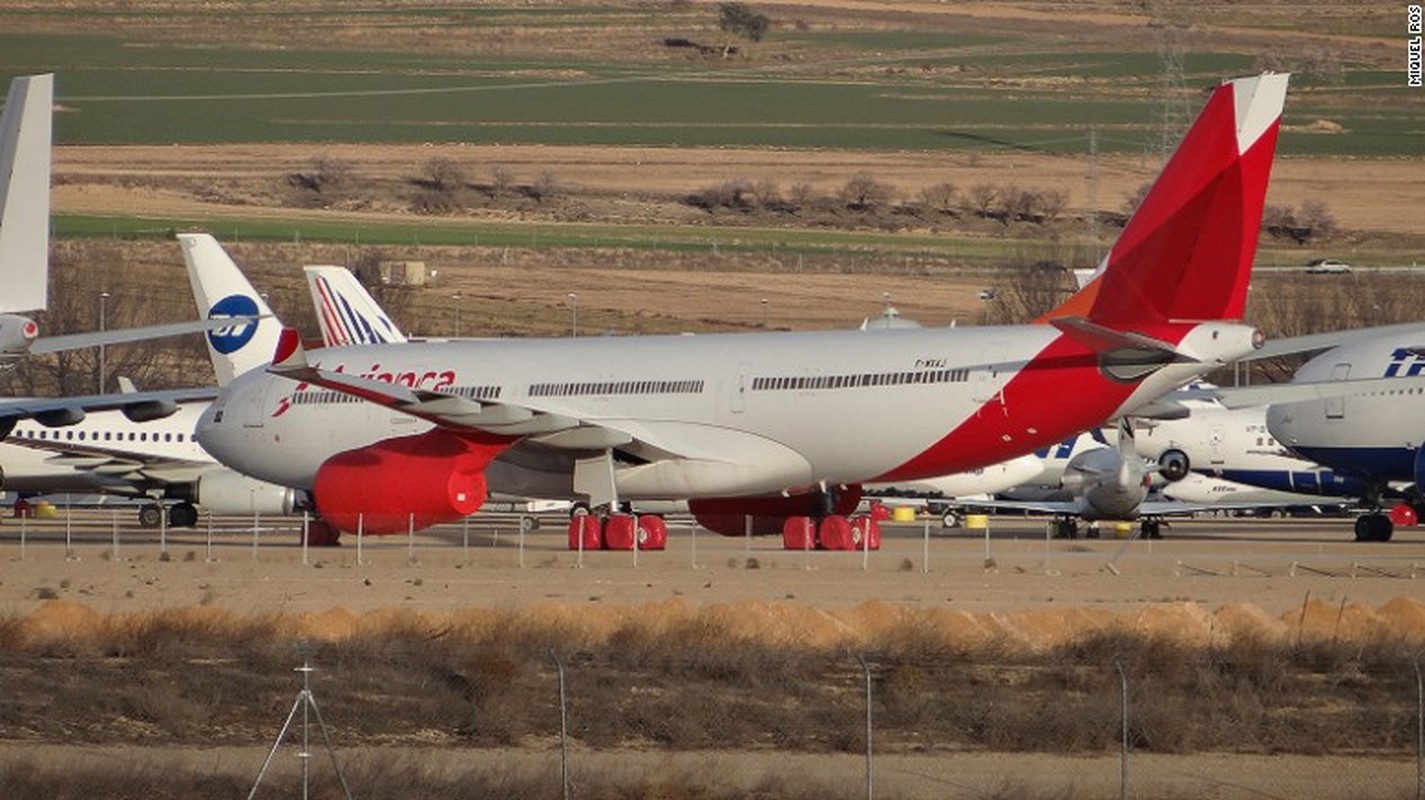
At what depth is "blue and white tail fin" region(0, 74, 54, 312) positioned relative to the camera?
1057 inches

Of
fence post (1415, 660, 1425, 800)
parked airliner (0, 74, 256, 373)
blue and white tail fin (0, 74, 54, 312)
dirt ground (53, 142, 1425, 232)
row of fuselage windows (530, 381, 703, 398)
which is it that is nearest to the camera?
fence post (1415, 660, 1425, 800)

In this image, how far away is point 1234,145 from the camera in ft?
129

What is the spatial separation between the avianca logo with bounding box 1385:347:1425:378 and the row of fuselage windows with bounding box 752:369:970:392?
16.2m

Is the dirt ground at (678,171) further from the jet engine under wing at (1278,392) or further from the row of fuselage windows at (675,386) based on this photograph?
the jet engine under wing at (1278,392)

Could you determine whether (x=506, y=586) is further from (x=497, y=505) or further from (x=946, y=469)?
(x=497, y=505)

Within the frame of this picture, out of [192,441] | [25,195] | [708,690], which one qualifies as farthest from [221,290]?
[708,690]

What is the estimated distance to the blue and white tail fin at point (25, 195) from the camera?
26859 millimetres

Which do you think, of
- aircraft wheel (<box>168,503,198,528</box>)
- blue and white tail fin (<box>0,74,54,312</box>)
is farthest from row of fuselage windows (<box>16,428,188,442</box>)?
blue and white tail fin (<box>0,74,54,312</box>)

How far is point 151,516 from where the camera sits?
206 ft

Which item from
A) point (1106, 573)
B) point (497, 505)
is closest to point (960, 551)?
point (1106, 573)

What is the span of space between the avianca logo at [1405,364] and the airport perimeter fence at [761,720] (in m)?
29.4

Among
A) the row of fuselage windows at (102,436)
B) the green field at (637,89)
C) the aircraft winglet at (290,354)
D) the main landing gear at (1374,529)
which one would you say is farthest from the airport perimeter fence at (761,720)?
the green field at (637,89)

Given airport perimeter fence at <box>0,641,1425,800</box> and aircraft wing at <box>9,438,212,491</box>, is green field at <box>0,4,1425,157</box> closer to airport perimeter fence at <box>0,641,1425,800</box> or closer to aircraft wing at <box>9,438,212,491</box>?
aircraft wing at <box>9,438,212,491</box>

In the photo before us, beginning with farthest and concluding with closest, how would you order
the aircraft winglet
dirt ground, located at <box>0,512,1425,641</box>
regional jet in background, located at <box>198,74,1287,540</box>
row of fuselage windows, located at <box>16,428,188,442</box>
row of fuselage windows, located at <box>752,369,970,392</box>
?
row of fuselage windows, located at <box>16,428,188,442</box> < row of fuselage windows, located at <box>752,369,970,392</box> < the aircraft winglet < regional jet in background, located at <box>198,74,1287,540</box> < dirt ground, located at <box>0,512,1425,641</box>
